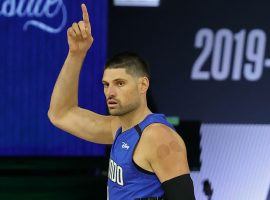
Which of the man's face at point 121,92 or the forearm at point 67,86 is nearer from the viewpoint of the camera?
the man's face at point 121,92

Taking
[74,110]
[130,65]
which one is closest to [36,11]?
[74,110]

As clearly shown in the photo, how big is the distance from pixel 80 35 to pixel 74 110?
1.35 ft

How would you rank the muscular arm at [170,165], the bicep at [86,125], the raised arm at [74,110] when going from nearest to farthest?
the muscular arm at [170,165] < the raised arm at [74,110] < the bicep at [86,125]

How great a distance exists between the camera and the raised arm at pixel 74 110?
2.52 meters

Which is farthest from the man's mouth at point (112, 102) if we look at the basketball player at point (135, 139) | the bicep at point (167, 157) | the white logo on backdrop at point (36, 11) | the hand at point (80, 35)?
the white logo on backdrop at point (36, 11)

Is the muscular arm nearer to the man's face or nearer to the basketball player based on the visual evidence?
the basketball player

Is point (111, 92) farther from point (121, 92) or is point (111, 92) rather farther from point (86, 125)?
point (86, 125)

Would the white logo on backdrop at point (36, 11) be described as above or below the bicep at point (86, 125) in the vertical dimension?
above

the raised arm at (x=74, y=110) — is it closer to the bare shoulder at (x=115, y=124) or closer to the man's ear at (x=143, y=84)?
the bare shoulder at (x=115, y=124)

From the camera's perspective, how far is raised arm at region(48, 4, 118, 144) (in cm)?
252

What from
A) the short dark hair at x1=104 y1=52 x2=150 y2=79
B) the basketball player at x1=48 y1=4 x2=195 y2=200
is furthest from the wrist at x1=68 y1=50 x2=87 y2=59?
the short dark hair at x1=104 y1=52 x2=150 y2=79

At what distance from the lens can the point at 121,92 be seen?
222cm

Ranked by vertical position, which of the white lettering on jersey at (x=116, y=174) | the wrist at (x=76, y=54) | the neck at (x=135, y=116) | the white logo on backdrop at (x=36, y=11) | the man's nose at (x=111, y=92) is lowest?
the white lettering on jersey at (x=116, y=174)

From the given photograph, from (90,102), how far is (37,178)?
71 centimetres
